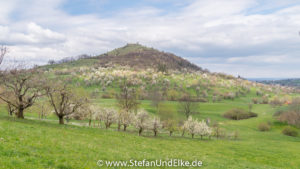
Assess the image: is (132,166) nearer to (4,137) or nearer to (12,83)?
(4,137)

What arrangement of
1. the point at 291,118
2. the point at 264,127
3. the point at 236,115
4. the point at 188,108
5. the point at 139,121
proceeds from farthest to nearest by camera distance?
the point at 236,115
the point at 188,108
the point at 291,118
the point at 264,127
the point at 139,121

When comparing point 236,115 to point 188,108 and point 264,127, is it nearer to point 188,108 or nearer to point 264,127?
point 264,127

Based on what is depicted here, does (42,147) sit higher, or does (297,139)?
(42,147)

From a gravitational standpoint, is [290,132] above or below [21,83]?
below

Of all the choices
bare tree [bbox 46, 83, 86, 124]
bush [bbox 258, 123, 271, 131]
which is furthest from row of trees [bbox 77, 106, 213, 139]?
bush [bbox 258, 123, 271, 131]

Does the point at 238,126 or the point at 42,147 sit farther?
the point at 238,126

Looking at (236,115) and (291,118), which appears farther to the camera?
(236,115)

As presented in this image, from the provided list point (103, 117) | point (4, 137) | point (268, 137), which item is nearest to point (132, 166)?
point (4, 137)

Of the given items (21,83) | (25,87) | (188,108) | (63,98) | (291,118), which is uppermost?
(21,83)

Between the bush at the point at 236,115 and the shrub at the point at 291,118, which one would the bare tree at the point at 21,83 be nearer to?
the shrub at the point at 291,118

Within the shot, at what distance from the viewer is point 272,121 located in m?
113

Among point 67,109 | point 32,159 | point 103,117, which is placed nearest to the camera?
point 32,159

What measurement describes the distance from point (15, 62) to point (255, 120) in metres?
119

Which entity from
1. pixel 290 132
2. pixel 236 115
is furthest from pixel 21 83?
pixel 236 115
